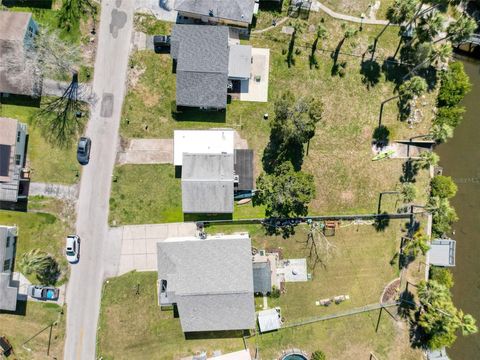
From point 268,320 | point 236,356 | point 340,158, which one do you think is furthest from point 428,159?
point 236,356

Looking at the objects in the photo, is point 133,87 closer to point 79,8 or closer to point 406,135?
point 79,8

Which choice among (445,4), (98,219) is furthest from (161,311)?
(445,4)

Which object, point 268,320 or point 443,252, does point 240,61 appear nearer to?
point 268,320

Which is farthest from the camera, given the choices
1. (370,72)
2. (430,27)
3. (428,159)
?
(370,72)

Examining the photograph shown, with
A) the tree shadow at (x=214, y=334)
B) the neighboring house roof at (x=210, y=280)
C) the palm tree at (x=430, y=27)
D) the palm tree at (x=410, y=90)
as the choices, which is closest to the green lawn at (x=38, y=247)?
the neighboring house roof at (x=210, y=280)

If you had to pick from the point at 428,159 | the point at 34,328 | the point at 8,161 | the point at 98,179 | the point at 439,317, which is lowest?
the point at 34,328

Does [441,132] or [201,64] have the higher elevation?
[201,64]

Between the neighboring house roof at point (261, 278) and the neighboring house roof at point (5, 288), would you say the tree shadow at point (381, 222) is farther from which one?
the neighboring house roof at point (5, 288)

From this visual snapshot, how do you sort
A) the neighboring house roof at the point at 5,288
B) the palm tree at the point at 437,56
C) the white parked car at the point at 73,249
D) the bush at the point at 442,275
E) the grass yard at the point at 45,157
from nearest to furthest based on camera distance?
the palm tree at the point at 437,56 < the neighboring house roof at the point at 5,288 < the white parked car at the point at 73,249 < the grass yard at the point at 45,157 < the bush at the point at 442,275

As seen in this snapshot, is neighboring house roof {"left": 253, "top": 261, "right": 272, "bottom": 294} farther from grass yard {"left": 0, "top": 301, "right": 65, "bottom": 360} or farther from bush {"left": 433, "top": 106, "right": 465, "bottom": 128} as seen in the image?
bush {"left": 433, "top": 106, "right": 465, "bottom": 128}
